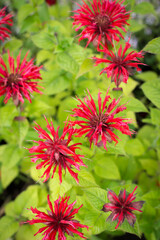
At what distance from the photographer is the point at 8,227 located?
1.02 metres

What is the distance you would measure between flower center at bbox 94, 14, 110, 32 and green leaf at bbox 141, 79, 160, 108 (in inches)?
11.4

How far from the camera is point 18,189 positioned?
1.75 metres

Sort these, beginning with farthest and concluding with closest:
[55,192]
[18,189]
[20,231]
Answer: [18,189] < [20,231] < [55,192]

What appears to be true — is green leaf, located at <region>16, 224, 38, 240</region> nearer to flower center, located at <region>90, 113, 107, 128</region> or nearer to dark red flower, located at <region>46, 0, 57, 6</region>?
flower center, located at <region>90, 113, 107, 128</region>

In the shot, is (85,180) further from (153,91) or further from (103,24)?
(103,24)

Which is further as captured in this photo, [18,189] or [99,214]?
[18,189]

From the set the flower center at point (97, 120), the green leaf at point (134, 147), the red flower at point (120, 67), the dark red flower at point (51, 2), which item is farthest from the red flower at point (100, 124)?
the dark red flower at point (51, 2)

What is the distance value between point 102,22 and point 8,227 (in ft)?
3.43

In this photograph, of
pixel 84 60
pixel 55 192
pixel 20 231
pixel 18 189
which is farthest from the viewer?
pixel 18 189

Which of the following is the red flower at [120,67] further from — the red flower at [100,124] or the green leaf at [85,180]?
the green leaf at [85,180]

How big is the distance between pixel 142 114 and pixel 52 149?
1.42 m

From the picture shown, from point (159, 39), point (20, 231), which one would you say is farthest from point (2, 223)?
point (159, 39)

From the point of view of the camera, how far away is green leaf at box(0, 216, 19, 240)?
980 mm

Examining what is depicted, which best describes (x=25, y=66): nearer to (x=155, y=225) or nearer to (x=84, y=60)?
(x=84, y=60)
